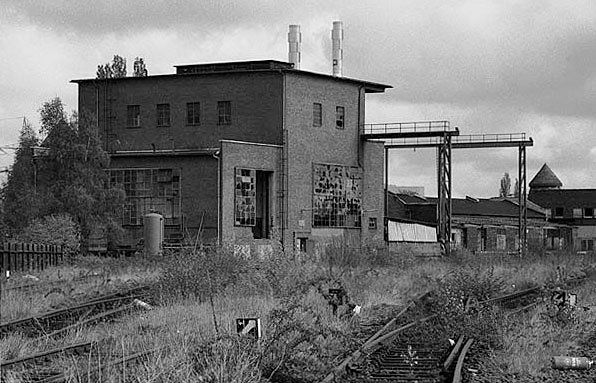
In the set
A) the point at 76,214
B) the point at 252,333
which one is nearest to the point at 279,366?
the point at 252,333

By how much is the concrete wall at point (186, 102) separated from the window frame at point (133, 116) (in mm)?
217

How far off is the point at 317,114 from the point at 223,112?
6.28 meters

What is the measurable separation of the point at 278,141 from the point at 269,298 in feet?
143

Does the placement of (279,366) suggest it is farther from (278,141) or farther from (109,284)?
(278,141)

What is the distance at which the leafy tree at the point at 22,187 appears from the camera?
4934cm

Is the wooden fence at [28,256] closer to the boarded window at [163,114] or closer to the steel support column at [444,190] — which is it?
the boarded window at [163,114]

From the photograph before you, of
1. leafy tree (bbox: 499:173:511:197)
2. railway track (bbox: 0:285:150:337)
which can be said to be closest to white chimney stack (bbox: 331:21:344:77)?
railway track (bbox: 0:285:150:337)

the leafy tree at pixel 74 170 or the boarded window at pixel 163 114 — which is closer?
the leafy tree at pixel 74 170

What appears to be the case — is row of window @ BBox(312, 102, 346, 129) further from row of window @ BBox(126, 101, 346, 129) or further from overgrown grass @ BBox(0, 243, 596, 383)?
overgrown grass @ BBox(0, 243, 596, 383)

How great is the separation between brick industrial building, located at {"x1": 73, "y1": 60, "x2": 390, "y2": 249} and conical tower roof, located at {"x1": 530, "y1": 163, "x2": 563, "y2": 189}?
6723cm

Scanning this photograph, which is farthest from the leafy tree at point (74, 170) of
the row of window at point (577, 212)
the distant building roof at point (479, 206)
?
the row of window at point (577, 212)

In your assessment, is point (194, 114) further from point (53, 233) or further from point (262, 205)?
point (53, 233)

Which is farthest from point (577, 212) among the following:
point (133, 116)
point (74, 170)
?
point (74, 170)

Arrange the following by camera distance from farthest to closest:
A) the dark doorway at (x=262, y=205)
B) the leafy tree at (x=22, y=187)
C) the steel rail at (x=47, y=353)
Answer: the dark doorway at (x=262, y=205)
the leafy tree at (x=22, y=187)
the steel rail at (x=47, y=353)
